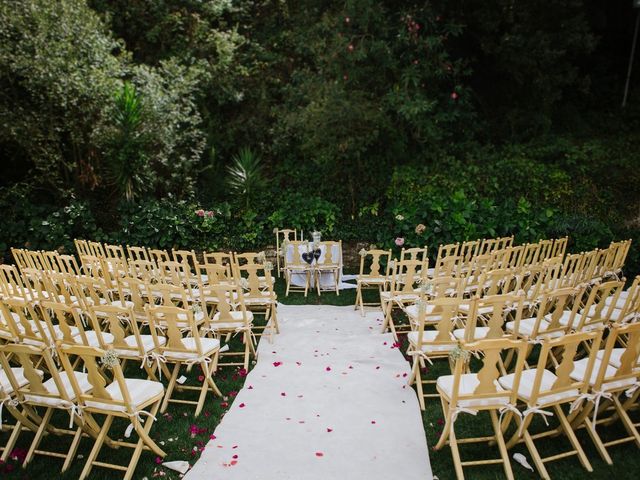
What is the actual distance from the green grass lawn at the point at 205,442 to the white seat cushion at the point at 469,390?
22.6 inches

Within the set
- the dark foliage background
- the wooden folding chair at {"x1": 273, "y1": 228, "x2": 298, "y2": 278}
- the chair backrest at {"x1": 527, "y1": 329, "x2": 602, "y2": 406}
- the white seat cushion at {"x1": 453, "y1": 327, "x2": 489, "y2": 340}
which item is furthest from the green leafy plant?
the chair backrest at {"x1": 527, "y1": 329, "x2": 602, "y2": 406}

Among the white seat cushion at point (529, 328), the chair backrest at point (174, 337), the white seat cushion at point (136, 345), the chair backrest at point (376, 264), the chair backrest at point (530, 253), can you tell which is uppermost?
the chair backrest at point (174, 337)

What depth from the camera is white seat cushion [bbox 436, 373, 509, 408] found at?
3.83 metres

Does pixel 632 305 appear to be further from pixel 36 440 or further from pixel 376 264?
pixel 36 440

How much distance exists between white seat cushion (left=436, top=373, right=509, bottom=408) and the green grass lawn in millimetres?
575

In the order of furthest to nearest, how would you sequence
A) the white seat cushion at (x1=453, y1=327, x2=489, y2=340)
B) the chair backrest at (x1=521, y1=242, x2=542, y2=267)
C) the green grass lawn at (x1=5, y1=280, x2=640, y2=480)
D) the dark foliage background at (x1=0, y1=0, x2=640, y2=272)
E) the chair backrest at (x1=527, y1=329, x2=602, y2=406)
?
1. the dark foliage background at (x1=0, y1=0, x2=640, y2=272)
2. the chair backrest at (x1=521, y1=242, x2=542, y2=267)
3. the white seat cushion at (x1=453, y1=327, x2=489, y2=340)
4. the green grass lawn at (x1=5, y1=280, x2=640, y2=480)
5. the chair backrest at (x1=527, y1=329, x2=602, y2=406)

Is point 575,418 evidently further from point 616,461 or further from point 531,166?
point 531,166

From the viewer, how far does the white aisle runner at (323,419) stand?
3.99 metres

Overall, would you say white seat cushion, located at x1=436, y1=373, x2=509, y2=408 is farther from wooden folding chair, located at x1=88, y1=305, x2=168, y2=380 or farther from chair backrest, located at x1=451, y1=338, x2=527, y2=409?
wooden folding chair, located at x1=88, y1=305, x2=168, y2=380

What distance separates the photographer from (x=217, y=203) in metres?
12.2

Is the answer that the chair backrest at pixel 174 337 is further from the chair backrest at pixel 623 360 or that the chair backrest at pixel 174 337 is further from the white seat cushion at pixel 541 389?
the chair backrest at pixel 623 360

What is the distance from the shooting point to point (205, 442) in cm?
438

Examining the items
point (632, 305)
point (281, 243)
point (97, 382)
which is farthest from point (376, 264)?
point (97, 382)

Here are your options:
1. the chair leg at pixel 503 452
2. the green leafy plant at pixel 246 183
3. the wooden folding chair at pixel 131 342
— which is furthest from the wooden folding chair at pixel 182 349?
the green leafy plant at pixel 246 183
